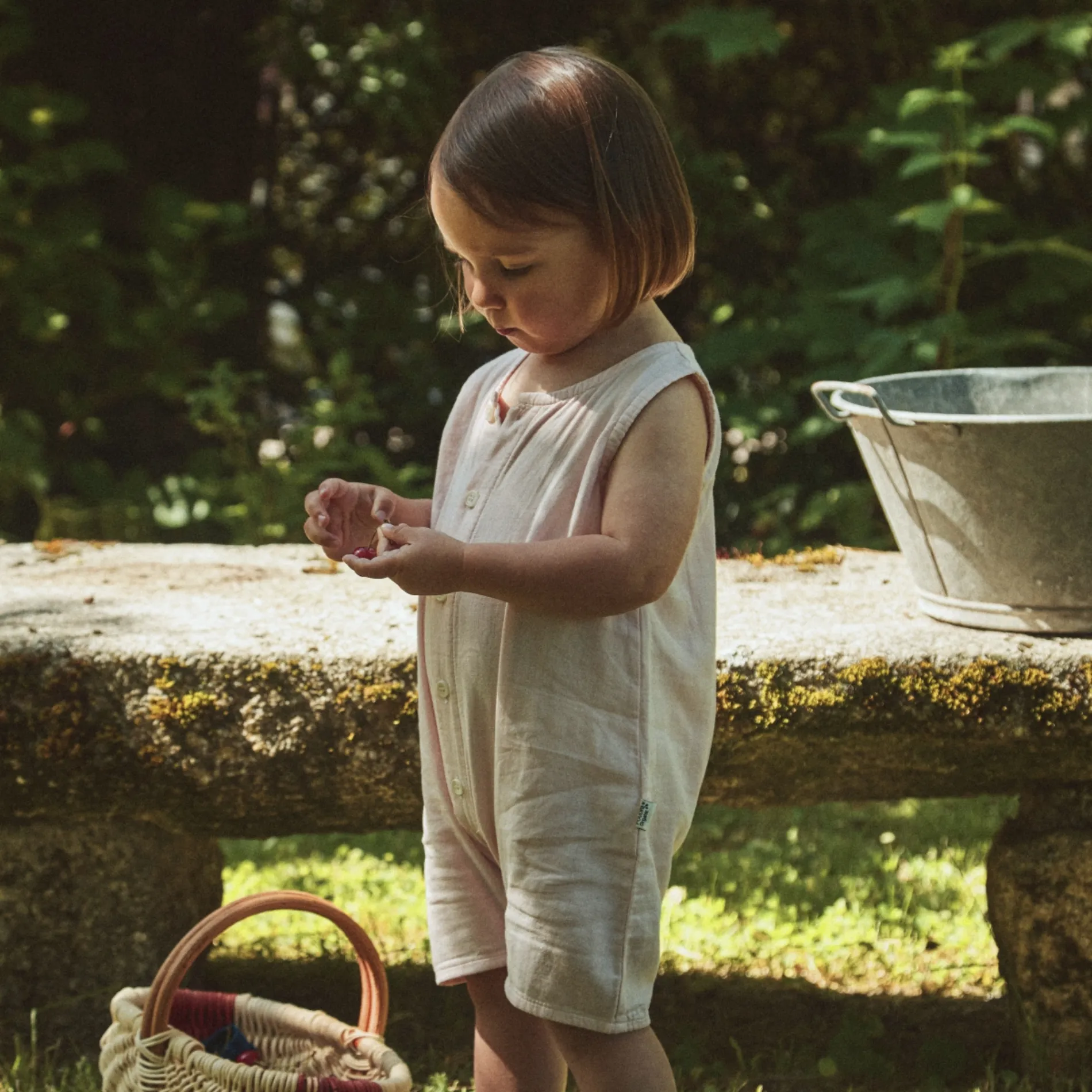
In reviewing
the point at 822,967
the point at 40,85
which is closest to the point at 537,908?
the point at 822,967

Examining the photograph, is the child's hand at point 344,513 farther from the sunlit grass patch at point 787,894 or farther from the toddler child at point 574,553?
the sunlit grass patch at point 787,894

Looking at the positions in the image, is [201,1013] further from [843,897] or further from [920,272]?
[920,272]

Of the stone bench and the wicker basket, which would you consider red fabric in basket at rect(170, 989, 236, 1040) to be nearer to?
the wicker basket

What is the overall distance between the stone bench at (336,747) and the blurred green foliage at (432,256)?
169cm

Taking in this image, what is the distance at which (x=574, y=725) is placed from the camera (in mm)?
1508

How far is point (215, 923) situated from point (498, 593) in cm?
77

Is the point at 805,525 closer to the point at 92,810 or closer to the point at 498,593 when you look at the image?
the point at 92,810

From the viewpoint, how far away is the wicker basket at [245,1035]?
1.87 meters

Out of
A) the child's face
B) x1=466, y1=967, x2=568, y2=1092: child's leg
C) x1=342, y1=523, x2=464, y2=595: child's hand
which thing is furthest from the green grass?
the child's face

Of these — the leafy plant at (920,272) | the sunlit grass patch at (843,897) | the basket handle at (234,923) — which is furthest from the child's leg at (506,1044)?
the leafy plant at (920,272)

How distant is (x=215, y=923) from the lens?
6.27 feet

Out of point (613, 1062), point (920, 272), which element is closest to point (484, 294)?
point (613, 1062)

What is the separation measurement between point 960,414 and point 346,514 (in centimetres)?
111

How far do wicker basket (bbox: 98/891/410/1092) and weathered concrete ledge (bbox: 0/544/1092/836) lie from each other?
244 mm
